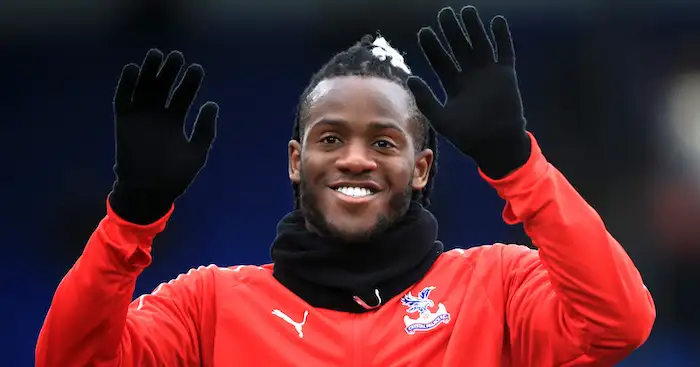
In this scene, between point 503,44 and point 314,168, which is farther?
point 314,168

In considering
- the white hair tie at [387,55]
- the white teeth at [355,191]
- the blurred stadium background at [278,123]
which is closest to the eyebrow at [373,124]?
the white teeth at [355,191]

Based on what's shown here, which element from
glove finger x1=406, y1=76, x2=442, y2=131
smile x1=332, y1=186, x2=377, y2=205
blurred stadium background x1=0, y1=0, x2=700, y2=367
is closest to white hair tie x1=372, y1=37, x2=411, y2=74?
smile x1=332, y1=186, x2=377, y2=205

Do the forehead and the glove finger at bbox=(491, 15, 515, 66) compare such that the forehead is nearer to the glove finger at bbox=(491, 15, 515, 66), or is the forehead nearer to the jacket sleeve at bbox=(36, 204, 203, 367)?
the glove finger at bbox=(491, 15, 515, 66)

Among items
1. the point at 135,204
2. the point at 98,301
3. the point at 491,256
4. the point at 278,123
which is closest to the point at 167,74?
the point at 135,204

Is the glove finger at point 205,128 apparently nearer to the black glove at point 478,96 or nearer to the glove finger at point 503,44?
the black glove at point 478,96

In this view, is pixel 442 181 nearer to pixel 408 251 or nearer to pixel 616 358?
pixel 408 251

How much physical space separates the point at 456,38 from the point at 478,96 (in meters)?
0.11

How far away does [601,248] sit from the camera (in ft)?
5.07

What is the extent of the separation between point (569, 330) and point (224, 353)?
670 mm

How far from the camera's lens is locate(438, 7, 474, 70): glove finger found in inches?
62.9

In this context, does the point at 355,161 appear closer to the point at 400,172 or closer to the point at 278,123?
the point at 400,172

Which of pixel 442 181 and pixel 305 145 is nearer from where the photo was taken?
pixel 305 145

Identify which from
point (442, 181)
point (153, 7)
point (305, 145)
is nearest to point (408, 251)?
point (305, 145)

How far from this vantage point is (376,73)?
6.57 feet
